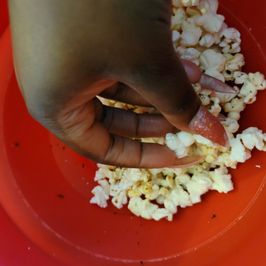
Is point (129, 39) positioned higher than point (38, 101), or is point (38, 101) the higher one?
point (129, 39)

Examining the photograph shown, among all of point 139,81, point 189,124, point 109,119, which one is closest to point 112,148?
point 109,119

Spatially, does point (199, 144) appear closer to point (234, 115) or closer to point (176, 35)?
point (234, 115)

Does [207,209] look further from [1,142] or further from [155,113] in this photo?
[1,142]

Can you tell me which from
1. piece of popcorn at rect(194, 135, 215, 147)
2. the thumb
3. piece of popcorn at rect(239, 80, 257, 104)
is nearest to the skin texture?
the thumb

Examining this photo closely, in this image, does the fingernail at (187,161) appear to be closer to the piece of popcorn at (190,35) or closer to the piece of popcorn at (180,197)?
the piece of popcorn at (180,197)

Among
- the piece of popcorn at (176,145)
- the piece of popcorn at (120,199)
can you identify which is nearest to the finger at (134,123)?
the piece of popcorn at (176,145)
